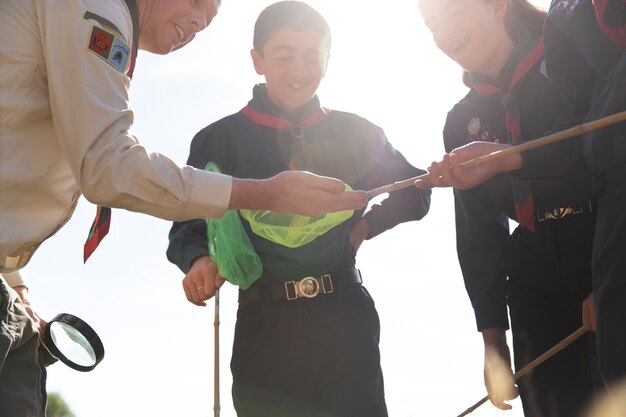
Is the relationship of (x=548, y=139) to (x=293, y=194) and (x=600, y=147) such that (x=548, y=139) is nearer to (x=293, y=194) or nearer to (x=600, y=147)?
(x=600, y=147)

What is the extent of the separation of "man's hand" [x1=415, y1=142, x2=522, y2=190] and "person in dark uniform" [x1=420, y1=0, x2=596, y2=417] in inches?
15.1

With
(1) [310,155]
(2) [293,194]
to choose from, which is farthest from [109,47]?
(1) [310,155]

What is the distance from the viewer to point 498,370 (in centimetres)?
407

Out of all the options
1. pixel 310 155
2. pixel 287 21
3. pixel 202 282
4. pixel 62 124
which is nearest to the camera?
pixel 62 124

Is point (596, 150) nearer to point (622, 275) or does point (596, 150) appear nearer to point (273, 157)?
point (622, 275)

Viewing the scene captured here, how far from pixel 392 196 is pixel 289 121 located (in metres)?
0.60

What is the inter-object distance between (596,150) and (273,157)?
189 centimetres

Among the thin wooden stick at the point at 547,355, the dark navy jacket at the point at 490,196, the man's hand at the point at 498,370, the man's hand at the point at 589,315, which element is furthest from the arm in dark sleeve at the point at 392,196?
the man's hand at the point at 589,315

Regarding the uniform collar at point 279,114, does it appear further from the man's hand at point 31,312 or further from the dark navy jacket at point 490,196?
the man's hand at point 31,312

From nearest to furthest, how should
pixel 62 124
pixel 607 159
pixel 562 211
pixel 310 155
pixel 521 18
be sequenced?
pixel 62 124
pixel 607 159
pixel 562 211
pixel 521 18
pixel 310 155

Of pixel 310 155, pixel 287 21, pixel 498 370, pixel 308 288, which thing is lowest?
pixel 498 370

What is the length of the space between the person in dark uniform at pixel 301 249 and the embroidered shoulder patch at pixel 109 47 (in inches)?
59.1

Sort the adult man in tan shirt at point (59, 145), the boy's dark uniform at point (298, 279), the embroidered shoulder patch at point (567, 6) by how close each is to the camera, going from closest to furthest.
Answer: the adult man in tan shirt at point (59, 145) → the embroidered shoulder patch at point (567, 6) → the boy's dark uniform at point (298, 279)

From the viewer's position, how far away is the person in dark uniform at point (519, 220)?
12.4 feet
